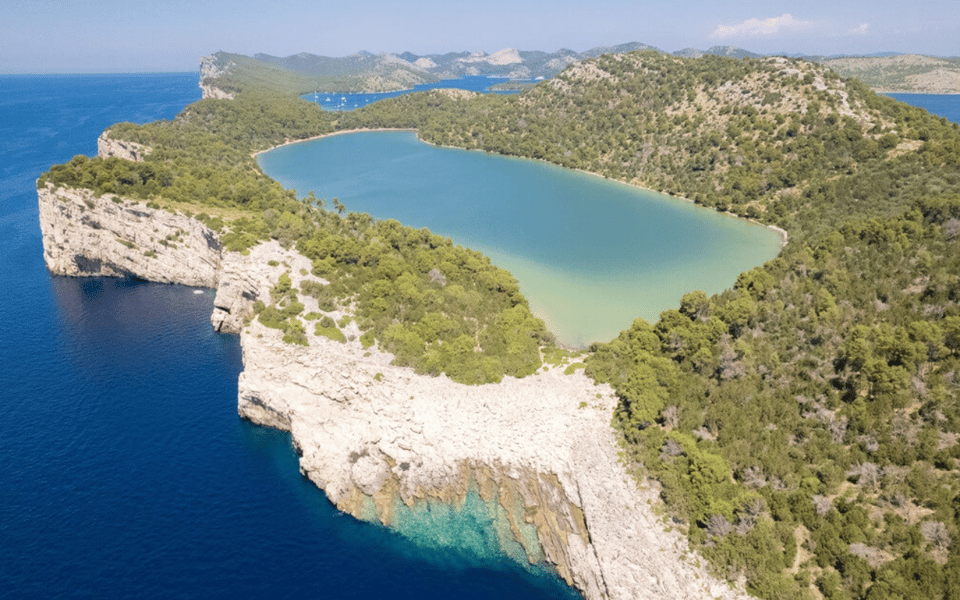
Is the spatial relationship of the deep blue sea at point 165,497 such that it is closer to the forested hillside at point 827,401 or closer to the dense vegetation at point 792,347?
the dense vegetation at point 792,347

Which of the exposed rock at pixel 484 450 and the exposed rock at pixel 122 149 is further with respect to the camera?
the exposed rock at pixel 122 149

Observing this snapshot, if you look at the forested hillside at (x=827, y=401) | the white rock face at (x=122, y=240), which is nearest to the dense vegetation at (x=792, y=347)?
the forested hillside at (x=827, y=401)

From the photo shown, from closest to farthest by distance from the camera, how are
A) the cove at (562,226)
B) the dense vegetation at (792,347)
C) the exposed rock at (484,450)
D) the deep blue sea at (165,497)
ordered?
the dense vegetation at (792,347)
the exposed rock at (484,450)
the deep blue sea at (165,497)
the cove at (562,226)

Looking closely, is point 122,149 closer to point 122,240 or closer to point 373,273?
point 122,240

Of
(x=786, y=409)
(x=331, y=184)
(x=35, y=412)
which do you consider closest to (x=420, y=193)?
(x=331, y=184)

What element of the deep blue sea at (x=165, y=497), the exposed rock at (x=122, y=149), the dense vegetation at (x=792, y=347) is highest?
the exposed rock at (x=122, y=149)

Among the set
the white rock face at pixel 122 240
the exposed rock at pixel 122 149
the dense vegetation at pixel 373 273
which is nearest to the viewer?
the dense vegetation at pixel 373 273
